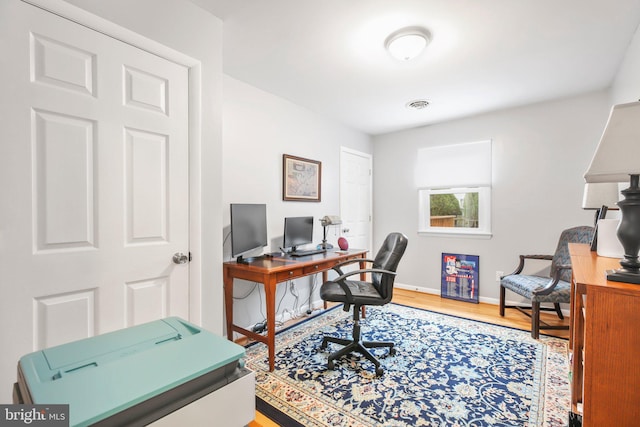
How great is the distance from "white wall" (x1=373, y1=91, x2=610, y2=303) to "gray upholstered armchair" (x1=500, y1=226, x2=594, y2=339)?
1.06 ft

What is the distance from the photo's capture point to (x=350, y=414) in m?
1.70

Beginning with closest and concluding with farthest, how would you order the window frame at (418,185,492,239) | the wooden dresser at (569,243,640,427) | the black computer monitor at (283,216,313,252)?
the wooden dresser at (569,243,640,427)
the black computer monitor at (283,216,313,252)
the window frame at (418,185,492,239)

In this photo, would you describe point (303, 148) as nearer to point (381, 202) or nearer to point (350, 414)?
point (381, 202)

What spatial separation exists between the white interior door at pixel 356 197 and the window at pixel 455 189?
785mm

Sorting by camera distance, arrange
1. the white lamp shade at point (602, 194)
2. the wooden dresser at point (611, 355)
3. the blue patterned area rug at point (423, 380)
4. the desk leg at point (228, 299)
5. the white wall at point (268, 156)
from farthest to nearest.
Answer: the white wall at point (268, 156) < the desk leg at point (228, 299) < the white lamp shade at point (602, 194) < the blue patterned area rug at point (423, 380) < the wooden dresser at point (611, 355)

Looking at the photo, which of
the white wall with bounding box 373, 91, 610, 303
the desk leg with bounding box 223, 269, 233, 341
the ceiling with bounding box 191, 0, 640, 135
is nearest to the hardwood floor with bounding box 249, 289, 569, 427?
the white wall with bounding box 373, 91, 610, 303

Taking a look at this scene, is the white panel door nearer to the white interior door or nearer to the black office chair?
the black office chair

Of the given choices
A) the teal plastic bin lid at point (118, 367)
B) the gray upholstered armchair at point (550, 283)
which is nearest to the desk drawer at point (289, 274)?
the teal plastic bin lid at point (118, 367)

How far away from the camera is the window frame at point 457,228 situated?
147 inches

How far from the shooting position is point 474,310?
11.3 feet

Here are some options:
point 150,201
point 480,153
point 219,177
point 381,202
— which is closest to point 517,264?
point 480,153

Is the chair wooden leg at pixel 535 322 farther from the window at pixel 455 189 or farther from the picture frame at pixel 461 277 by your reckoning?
the window at pixel 455 189

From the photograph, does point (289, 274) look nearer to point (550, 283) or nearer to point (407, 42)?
point (407, 42)

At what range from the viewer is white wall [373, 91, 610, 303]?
3170 millimetres
